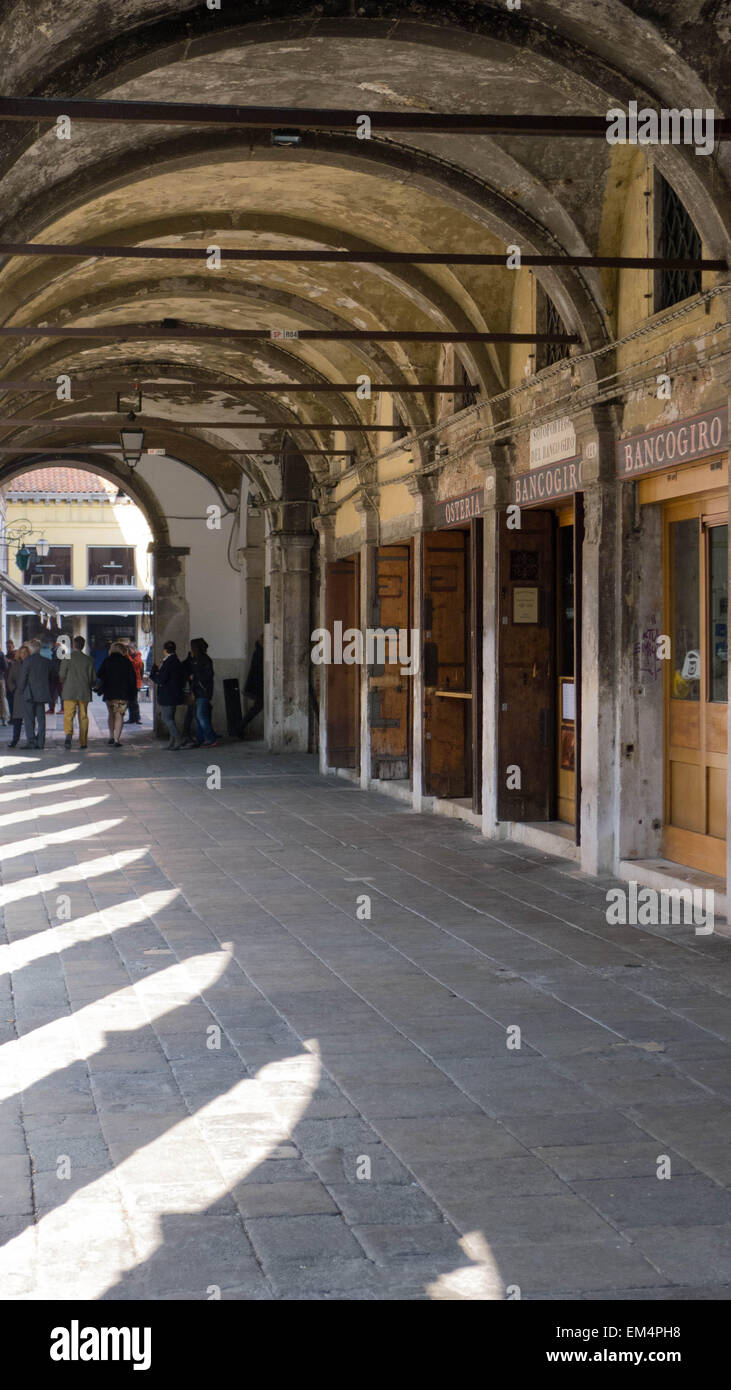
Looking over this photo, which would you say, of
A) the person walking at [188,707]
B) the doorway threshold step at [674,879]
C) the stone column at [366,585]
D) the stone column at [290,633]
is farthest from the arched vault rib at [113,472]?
the doorway threshold step at [674,879]

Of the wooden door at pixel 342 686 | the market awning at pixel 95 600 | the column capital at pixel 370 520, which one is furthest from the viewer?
A: the market awning at pixel 95 600

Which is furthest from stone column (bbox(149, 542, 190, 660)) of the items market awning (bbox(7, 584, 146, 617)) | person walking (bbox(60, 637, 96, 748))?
market awning (bbox(7, 584, 146, 617))

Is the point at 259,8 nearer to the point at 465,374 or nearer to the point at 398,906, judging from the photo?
the point at 398,906

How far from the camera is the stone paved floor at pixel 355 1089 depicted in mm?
3621

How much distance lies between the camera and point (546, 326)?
444 inches

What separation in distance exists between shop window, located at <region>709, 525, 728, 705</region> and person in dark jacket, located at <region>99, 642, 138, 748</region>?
48.6 feet

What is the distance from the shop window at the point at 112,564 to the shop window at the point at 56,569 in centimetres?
84

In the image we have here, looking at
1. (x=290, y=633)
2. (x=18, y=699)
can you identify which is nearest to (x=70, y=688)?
(x=18, y=699)

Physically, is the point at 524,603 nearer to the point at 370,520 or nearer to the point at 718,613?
the point at 718,613

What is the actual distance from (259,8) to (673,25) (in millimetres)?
2022

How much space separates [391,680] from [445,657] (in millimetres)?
2119

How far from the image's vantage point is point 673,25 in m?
7.11

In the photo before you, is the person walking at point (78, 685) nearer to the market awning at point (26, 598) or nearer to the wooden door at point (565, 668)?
the market awning at point (26, 598)

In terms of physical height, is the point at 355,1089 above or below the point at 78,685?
below
